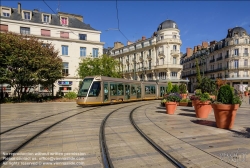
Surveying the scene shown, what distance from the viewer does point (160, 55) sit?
48.5 m

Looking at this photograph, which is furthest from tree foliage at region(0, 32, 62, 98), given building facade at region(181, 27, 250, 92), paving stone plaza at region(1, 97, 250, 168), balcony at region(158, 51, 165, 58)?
building facade at region(181, 27, 250, 92)

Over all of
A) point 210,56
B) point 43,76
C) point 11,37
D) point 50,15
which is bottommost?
point 43,76

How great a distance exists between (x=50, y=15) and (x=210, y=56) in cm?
4756

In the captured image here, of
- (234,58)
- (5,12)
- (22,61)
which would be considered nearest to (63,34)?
(5,12)

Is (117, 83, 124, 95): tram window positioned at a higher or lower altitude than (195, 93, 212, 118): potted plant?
higher

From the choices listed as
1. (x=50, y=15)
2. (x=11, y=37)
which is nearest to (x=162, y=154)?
(x=11, y=37)

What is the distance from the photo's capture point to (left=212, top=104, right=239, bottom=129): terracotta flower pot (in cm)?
620

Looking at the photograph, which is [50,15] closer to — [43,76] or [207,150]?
[43,76]

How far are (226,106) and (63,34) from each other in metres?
35.4

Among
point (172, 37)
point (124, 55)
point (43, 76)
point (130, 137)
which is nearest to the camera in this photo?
point (130, 137)

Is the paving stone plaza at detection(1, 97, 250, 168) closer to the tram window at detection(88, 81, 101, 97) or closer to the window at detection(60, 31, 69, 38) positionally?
the tram window at detection(88, 81, 101, 97)

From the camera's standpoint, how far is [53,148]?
4.94m

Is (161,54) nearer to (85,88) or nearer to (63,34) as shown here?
(63,34)

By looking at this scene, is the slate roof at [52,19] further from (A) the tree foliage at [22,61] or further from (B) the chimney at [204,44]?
(B) the chimney at [204,44]
